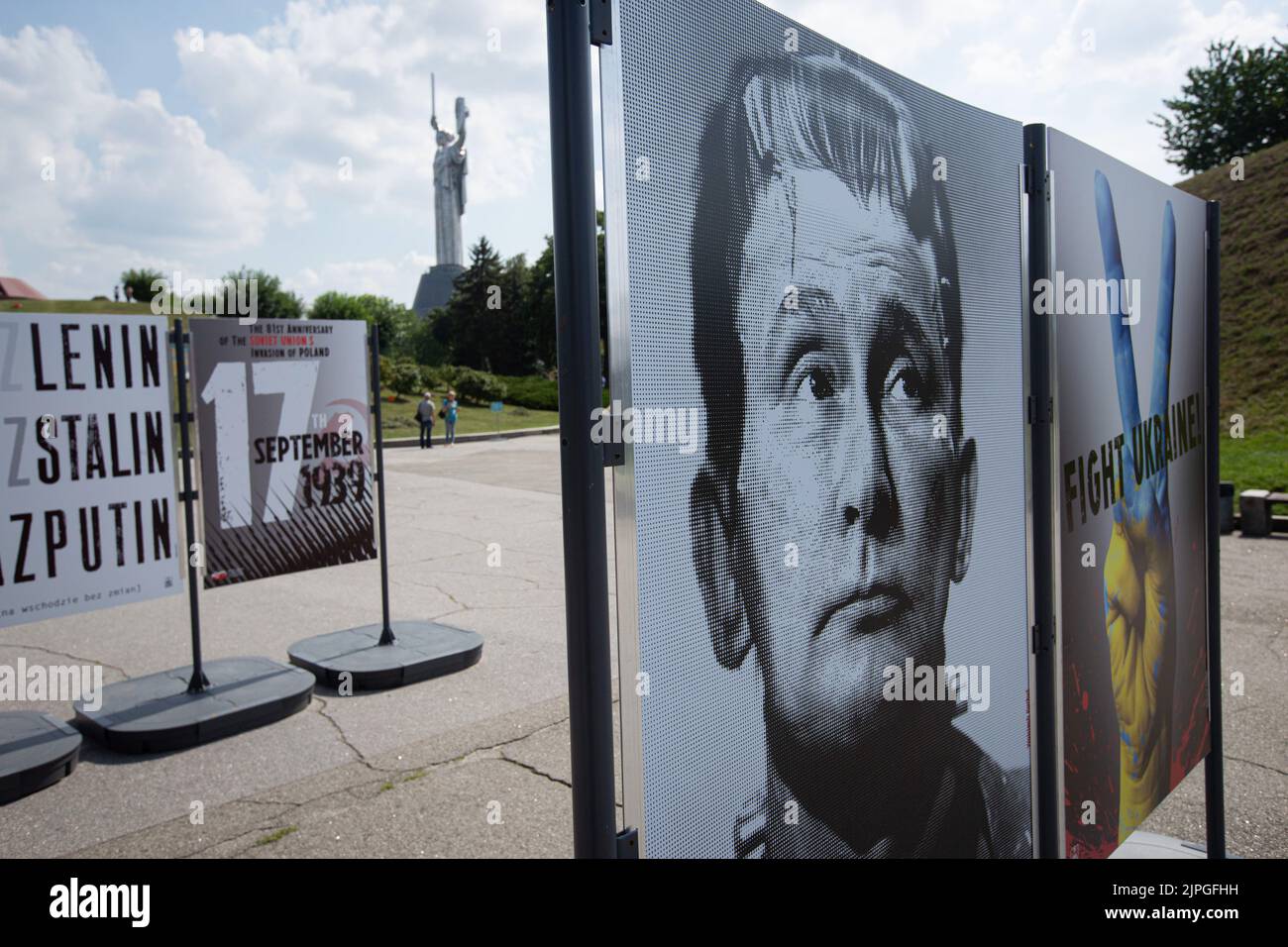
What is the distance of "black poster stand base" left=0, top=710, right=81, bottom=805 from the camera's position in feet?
15.7

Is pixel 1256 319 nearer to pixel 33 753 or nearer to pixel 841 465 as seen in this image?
pixel 841 465

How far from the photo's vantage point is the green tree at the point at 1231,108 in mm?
53312

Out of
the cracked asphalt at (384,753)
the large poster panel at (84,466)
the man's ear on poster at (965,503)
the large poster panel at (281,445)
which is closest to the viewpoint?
the man's ear on poster at (965,503)

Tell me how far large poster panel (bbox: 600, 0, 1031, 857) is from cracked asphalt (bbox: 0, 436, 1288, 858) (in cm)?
222

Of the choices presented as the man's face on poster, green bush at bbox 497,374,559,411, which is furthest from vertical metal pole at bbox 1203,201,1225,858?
green bush at bbox 497,374,559,411

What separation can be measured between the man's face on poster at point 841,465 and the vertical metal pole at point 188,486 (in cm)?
490

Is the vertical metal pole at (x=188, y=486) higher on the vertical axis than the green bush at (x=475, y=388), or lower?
lower

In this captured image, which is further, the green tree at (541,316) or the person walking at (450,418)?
the green tree at (541,316)

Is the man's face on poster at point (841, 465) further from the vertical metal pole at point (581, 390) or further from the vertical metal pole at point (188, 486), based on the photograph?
the vertical metal pole at point (188, 486)

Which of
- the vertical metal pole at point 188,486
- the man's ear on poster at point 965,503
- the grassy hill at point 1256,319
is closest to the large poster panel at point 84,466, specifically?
the vertical metal pole at point 188,486

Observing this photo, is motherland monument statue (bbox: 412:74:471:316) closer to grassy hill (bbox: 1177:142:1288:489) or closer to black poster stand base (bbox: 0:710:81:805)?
grassy hill (bbox: 1177:142:1288:489)

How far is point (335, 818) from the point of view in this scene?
448cm
